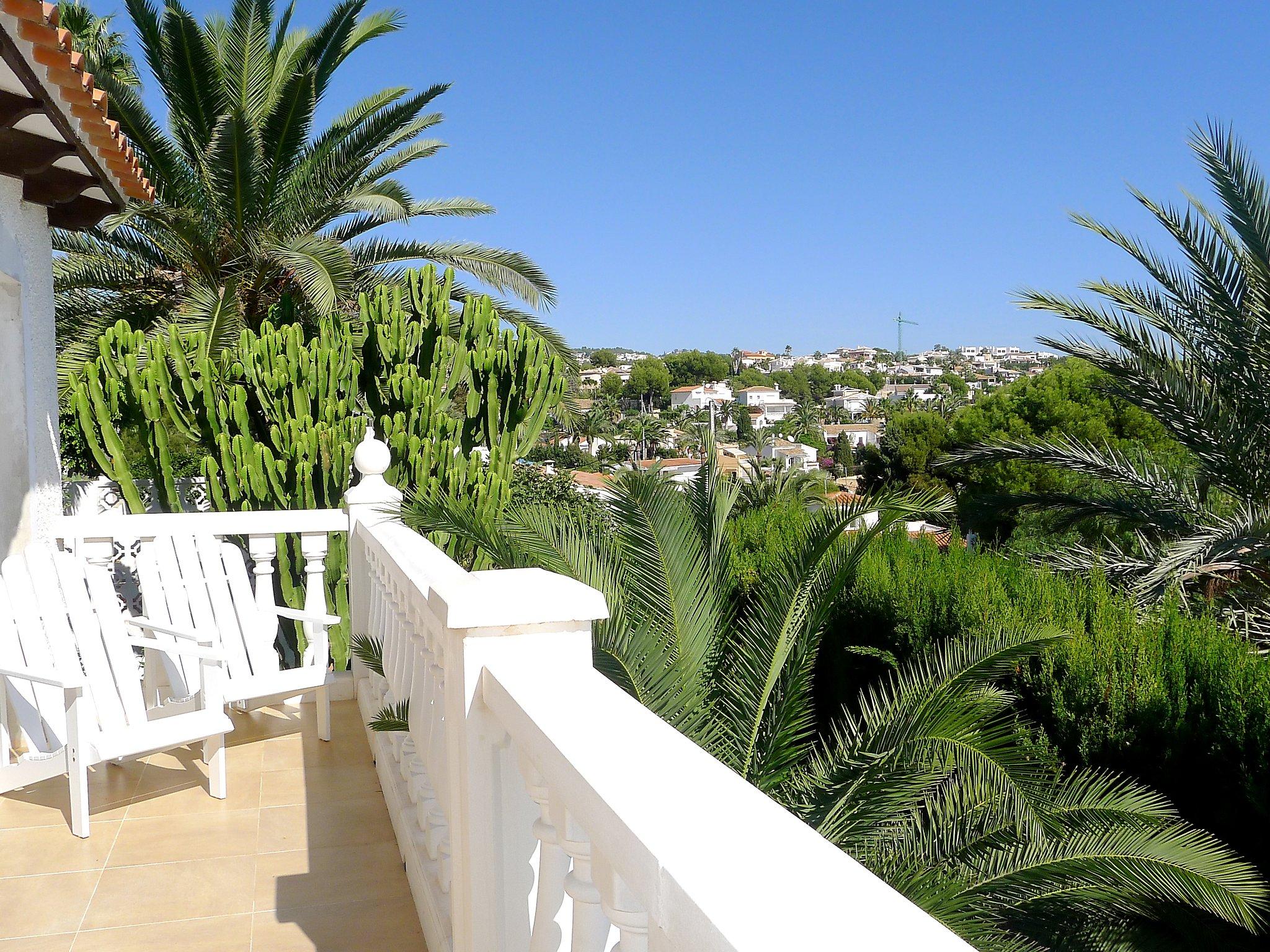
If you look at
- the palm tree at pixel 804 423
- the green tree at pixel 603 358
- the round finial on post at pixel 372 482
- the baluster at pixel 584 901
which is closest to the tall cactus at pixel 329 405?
Answer: the round finial on post at pixel 372 482

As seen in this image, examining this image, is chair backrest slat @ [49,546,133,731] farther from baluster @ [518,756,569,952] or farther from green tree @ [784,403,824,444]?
green tree @ [784,403,824,444]

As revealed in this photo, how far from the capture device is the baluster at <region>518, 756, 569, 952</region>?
4.38 feet

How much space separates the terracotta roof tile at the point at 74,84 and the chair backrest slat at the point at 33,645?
1.88 m

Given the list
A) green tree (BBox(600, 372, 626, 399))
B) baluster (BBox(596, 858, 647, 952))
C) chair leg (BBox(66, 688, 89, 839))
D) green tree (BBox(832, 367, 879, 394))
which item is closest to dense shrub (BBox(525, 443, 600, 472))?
chair leg (BBox(66, 688, 89, 839))

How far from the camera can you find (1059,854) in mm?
3232

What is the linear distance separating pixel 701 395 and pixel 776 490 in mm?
96688

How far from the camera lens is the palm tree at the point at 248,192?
9.74m

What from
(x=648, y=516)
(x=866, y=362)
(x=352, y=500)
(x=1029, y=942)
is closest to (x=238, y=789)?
(x=352, y=500)

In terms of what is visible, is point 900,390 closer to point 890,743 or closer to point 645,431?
point 645,431

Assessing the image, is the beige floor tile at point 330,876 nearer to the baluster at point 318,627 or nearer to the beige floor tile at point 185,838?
the beige floor tile at point 185,838

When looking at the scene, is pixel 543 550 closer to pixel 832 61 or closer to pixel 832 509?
pixel 832 509

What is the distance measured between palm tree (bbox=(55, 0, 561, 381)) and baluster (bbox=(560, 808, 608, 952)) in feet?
27.7

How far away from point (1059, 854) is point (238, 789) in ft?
10.0

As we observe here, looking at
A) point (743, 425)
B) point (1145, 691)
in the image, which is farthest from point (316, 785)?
point (743, 425)
